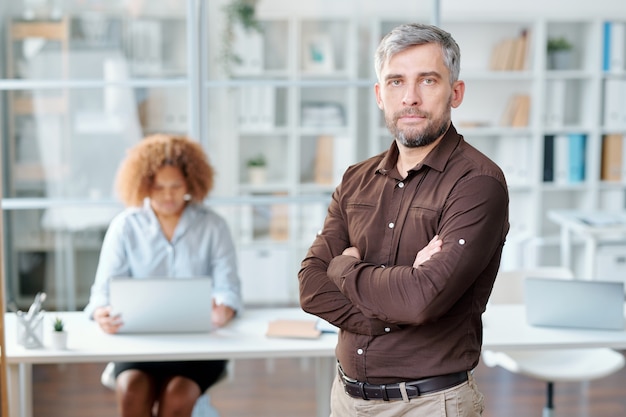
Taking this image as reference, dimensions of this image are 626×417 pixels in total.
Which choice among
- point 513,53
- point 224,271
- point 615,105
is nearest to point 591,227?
point 615,105

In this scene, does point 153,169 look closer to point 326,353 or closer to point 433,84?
point 326,353

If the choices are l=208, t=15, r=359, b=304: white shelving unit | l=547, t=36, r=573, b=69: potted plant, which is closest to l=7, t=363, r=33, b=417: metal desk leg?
l=208, t=15, r=359, b=304: white shelving unit

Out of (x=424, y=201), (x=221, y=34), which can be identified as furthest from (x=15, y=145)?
(x=424, y=201)

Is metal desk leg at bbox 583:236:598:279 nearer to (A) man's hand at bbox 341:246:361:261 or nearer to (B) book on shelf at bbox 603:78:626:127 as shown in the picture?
(B) book on shelf at bbox 603:78:626:127

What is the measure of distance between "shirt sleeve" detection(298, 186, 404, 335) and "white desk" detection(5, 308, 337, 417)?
683 mm

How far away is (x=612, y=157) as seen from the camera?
6.38m

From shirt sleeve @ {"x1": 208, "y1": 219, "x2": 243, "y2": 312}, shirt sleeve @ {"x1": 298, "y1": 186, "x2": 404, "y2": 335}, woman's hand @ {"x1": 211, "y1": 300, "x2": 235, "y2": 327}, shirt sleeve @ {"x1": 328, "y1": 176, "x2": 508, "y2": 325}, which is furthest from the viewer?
shirt sleeve @ {"x1": 208, "y1": 219, "x2": 243, "y2": 312}

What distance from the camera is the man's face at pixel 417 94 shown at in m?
1.91

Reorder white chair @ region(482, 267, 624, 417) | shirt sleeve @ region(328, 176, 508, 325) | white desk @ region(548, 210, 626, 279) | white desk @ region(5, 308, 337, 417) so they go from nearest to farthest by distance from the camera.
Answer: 1. shirt sleeve @ region(328, 176, 508, 325)
2. white desk @ region(5, 308, 337, 417)
3. white chair @ region(482, 267, 624, 417)
4. white desk @ region(548, 210, 626, 279)

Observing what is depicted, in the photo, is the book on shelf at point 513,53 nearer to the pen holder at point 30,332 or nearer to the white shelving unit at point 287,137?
the white shelving unit at point 287,137

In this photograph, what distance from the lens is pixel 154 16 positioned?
4.96 meters

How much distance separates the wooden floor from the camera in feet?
13.5

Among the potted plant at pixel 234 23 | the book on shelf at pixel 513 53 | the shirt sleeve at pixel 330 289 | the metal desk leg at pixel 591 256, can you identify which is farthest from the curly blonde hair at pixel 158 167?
the book on shelf at pixel 513 53

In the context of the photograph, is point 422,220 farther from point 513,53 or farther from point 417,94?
point 513,53
